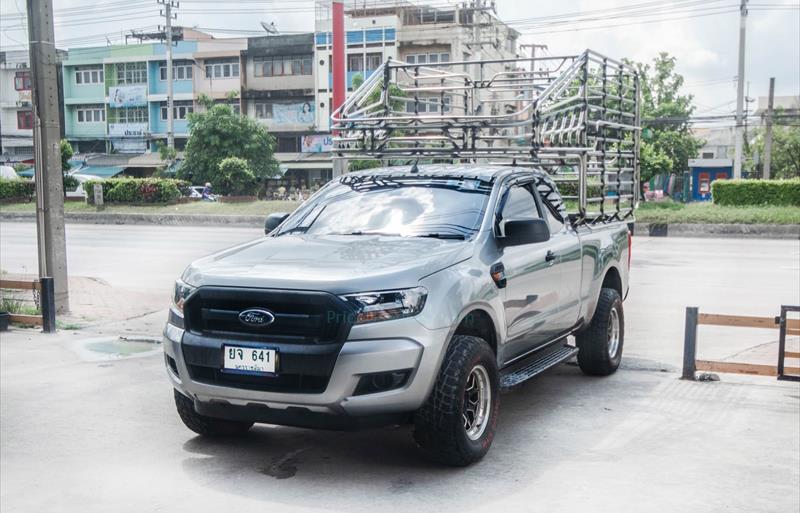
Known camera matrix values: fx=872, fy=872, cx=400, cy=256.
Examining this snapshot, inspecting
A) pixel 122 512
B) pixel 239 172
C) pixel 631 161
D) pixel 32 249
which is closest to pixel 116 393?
pixel 122 512

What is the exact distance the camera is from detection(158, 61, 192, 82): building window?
62906mm

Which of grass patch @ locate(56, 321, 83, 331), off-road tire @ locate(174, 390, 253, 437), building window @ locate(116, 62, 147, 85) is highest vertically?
building window @ locate(116, 62, 147, 85)

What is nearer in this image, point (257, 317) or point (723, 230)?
point (257, 317)

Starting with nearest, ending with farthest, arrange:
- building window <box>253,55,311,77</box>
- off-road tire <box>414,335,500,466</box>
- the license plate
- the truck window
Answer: the license plate → off-road tire <box>414,335,500,466</box> → the truck window → building window <box>253,55,311,77</box>

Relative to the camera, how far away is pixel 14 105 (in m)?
71.9

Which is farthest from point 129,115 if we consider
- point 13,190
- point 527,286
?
point 527,286

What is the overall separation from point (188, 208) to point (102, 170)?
3127 cm

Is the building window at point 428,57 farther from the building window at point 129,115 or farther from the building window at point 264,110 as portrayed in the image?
the building window at point 129,115

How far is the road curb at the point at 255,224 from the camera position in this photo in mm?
24000

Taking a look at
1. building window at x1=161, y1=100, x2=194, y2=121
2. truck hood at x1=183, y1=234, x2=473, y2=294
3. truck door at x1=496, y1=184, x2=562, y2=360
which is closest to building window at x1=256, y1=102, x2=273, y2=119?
building window at x1=161, y1=100, x2=194, y2=121

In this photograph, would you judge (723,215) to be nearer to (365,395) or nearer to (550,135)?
(550,135)

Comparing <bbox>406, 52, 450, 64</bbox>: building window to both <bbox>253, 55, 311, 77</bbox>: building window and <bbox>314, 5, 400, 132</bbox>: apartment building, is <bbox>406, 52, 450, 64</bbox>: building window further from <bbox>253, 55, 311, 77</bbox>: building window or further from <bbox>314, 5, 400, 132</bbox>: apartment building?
<bbox>253, 55, 311, 77</bbox>: building window

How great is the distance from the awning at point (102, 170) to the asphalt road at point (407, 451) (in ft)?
185

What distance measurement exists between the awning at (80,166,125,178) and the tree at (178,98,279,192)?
1908 centimetres
